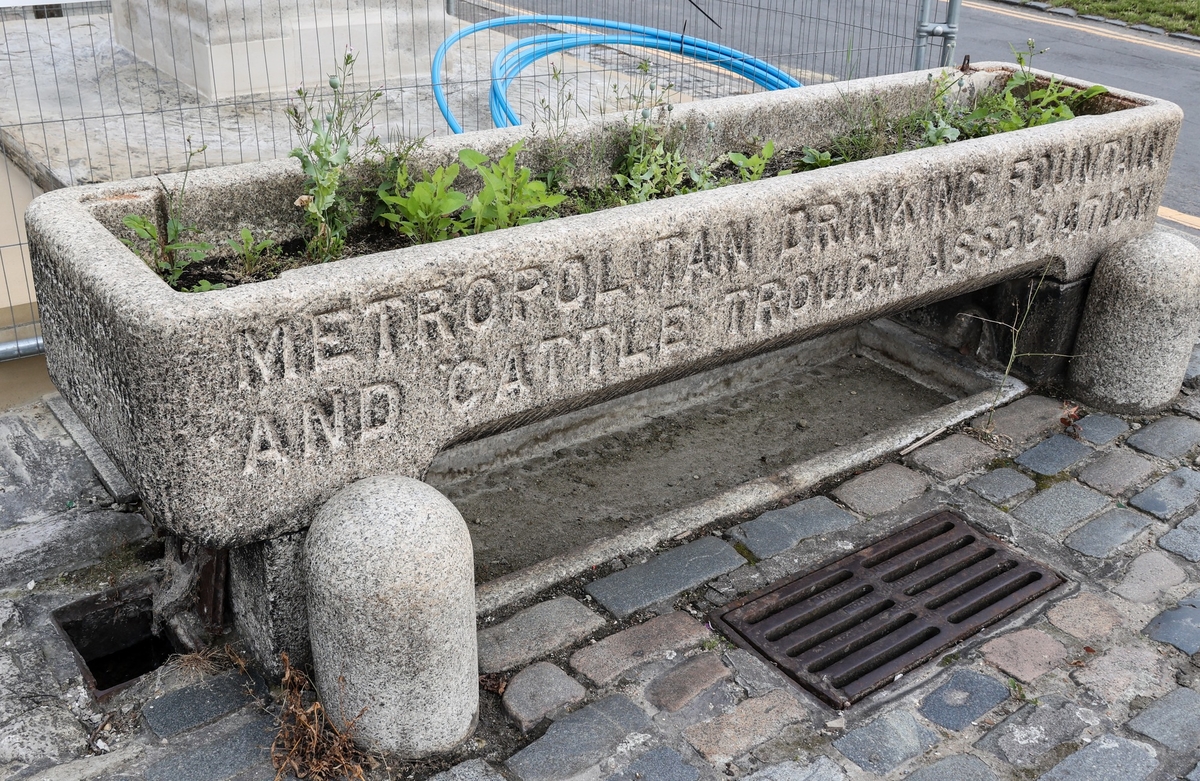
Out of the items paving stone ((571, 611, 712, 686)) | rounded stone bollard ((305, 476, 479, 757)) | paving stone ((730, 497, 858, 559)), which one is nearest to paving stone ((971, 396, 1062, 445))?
paving stone ((730, 497, 858, 559))

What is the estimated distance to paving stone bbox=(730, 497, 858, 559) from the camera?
3.13 meters

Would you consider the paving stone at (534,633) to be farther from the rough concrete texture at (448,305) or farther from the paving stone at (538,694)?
the rough concrete texture at (448,305)

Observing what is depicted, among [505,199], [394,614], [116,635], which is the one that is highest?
[505,199]

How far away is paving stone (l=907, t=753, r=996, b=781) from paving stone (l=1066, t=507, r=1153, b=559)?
1.02 m

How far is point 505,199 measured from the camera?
9.16ft

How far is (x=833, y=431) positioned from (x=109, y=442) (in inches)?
98.0

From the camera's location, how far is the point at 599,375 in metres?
2.72

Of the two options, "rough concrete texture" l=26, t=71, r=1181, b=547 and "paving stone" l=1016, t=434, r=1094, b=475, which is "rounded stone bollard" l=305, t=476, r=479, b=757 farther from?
"paving stone" l=1016, t=434, r=1094, b=475

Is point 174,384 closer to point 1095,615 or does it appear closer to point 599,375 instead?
point 599,375

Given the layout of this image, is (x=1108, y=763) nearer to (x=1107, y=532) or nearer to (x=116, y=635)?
(x=1107, y=532)

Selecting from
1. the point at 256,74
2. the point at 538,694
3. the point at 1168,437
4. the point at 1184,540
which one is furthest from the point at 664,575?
the point at 256,74

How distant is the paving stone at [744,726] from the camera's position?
2412mm

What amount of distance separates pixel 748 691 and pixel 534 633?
1.81ft

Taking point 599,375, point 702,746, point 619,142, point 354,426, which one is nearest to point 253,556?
point 354,426
